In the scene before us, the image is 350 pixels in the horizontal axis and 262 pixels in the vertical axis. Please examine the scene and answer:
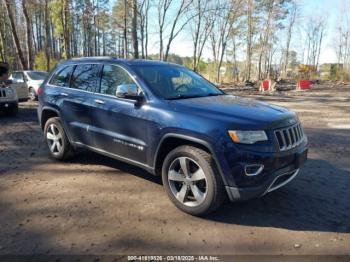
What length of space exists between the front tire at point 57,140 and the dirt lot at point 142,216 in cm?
18

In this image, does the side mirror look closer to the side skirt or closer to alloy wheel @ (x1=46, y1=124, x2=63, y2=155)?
the side skirt

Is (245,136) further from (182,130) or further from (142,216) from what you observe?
(142,216)

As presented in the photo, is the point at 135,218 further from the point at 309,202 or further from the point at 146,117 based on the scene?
the point at 309,202

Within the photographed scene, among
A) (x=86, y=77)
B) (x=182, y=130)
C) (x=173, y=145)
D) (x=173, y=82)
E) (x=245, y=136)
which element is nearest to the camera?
(x=245, y=136)

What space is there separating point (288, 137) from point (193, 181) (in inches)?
47.3

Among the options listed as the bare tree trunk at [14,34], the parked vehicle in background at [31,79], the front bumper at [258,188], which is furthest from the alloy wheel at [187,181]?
the bare tree trunk at [14,34]

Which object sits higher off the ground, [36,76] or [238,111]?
[36,76]

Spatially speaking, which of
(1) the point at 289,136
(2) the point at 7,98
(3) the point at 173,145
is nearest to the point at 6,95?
(2) the point at 7,98

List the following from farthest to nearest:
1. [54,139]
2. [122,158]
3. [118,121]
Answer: [54,139] → [122,158] → [118,121]

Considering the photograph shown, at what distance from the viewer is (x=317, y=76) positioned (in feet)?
178

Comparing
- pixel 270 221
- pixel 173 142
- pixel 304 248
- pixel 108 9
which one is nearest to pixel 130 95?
pixel 173 142

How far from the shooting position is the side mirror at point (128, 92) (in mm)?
4184

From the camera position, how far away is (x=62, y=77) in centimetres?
583

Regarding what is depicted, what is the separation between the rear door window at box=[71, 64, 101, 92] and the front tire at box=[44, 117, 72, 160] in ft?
2.61
